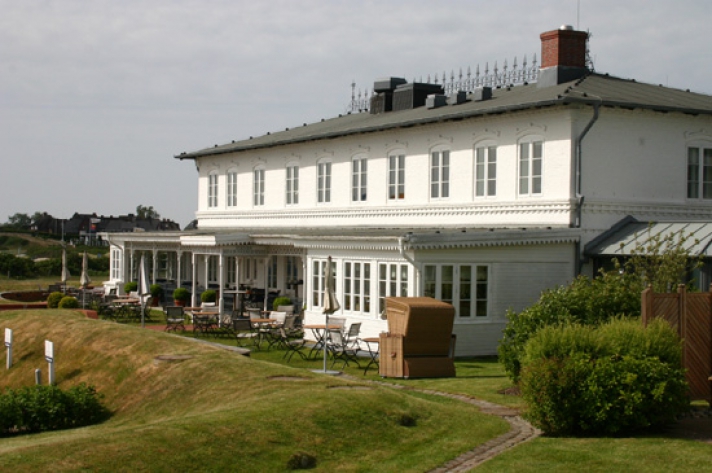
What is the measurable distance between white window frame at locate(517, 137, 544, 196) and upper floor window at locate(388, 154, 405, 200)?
5.36m

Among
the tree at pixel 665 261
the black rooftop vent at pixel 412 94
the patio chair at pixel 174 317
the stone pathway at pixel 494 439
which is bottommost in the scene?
the stone pathway at pixel 494 439

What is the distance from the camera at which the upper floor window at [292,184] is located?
37469mm

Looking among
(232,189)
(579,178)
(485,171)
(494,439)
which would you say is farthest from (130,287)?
(494,439)

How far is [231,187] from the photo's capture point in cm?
4200

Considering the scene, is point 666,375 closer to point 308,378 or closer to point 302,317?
point 308,378

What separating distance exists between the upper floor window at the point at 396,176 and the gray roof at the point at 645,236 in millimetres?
7771

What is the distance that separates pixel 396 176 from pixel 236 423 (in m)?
19.5

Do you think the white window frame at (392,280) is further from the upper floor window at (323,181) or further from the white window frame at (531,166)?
the upper floor window at (323,181)

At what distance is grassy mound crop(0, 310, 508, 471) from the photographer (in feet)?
38.8

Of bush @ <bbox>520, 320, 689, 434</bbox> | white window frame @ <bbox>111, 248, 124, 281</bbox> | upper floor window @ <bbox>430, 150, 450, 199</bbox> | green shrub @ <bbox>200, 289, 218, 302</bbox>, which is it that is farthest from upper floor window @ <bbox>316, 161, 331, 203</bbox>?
bush @ <bbox>520, 320, 689, 434</bbox>

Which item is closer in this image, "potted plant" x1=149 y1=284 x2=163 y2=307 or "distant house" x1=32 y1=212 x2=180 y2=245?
"potted plant" x1=149 y1=284 x2=163 y2=307

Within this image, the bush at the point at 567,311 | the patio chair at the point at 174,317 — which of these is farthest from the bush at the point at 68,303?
the bush at the point at 567,311

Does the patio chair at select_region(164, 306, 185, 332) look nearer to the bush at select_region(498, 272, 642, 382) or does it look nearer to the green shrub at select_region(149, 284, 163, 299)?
the green shrub at select_region(149, 284, 163, 299)

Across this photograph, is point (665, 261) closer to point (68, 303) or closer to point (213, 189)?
point (68, 303)
